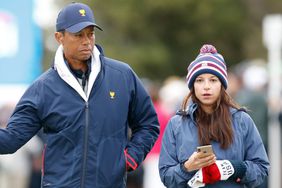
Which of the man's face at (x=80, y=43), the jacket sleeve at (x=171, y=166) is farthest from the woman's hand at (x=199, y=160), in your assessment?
the man's face at (x=80, y=43)

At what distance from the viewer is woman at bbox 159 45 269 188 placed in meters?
7.86

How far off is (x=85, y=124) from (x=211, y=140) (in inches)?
38.0

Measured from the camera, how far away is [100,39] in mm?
46781

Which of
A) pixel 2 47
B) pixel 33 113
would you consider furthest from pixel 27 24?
pixel 33 113

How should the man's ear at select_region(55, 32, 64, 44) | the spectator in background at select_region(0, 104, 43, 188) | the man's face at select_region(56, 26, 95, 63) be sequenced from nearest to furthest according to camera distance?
1. the man's face at select_region(56, 26, 95, 63)
2. the man's ear at select_region(55, 32, 64, 44)
3. the spectator in background at select_region(0, 104, 43, 188)

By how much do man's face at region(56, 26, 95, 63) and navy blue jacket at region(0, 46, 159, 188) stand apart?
11cm

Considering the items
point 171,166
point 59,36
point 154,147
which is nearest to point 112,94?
point 59,36

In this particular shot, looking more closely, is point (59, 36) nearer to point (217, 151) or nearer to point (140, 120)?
point (140, 120)

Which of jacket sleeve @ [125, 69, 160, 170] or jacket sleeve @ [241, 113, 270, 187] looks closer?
jacket sleeve @ [241, 113, 270, 187]

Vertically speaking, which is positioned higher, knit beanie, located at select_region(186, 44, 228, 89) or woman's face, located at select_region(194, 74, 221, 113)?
knit beanie, located at select_region(186, 44, 228, 89)

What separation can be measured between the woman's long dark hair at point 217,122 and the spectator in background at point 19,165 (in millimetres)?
8927

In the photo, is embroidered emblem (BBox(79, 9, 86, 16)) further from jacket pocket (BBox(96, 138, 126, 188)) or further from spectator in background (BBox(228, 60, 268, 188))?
spectator in background (BBox(228, 60, 268, 188))

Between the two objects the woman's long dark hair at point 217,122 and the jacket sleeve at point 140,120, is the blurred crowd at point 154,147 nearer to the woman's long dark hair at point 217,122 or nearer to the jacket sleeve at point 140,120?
the jacket sleeve at point 140,120

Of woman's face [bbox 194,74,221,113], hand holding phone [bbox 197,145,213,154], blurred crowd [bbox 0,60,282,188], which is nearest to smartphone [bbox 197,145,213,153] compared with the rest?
hand holding phone [bbox 197,145,213,154]
